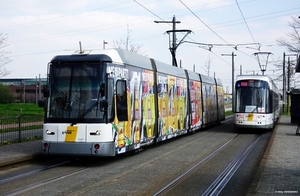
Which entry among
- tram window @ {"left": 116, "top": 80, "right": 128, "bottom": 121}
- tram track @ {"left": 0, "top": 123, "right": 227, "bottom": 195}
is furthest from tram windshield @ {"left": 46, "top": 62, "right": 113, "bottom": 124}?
tram track @ {"left": 0, "top": 123, "right": 227, "bottom": 195}

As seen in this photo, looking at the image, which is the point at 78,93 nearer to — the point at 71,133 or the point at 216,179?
the point at 71,133

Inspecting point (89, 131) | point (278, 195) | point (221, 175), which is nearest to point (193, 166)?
point (221, 175)

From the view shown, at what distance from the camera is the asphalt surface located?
9.39 metres

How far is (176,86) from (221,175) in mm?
10146

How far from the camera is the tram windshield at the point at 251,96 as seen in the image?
1070 inches

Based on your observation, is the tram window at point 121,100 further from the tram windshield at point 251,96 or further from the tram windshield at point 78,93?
the tram windshield at point 251,96

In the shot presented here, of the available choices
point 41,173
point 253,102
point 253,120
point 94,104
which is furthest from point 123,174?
point 253,102

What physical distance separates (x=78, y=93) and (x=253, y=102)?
630 inches

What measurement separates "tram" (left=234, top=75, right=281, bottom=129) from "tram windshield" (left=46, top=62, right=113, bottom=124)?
15299mm

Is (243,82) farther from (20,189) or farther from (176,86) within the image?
(20,189)

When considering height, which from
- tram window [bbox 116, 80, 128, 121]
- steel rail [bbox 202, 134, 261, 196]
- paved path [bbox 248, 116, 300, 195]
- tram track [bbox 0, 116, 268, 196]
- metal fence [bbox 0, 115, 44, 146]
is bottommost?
steel rail [bbox 202, 134, 261, 196]

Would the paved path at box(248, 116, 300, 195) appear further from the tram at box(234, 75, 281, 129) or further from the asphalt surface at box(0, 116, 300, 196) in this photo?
the tram at box(234, 75, 281, 129)

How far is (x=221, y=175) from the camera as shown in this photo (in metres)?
12.0

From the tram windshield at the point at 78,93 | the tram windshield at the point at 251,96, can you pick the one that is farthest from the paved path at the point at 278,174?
the tram windshield at the point at 251,96
